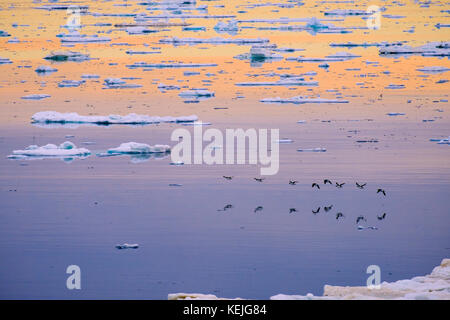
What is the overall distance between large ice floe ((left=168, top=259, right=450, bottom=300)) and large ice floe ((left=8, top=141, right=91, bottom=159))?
14.0 ft

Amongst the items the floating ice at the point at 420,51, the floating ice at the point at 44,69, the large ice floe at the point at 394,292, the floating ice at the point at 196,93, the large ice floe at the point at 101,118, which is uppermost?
the floating ice at the point at 420,51

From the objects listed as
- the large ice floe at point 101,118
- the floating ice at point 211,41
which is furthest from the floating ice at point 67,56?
the large ice floe at point 101,118

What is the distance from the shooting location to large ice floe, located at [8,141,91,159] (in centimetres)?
859

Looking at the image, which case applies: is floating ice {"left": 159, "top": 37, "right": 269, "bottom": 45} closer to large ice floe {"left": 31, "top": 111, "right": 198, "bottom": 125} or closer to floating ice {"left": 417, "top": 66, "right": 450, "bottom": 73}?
floating ice {"left": 417, "top": 66, "right": 450, "bottom": 73}

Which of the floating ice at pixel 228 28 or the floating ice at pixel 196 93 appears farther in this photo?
the floating ice at pixel 228 28

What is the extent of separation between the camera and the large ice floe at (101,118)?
1031cm

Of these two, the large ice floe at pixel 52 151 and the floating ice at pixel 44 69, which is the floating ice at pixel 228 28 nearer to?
the floating ice at pixel 44 69

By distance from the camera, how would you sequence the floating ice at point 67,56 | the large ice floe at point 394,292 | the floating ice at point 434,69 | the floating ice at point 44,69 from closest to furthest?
the large ice floe at point 394,292, the floating ice at point 434,69, the floating ice at point 44,69, the floating ice at point 67,56

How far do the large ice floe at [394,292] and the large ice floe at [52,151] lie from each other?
168 inches

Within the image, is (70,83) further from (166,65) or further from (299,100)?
(299,100)

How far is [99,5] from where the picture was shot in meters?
30.2

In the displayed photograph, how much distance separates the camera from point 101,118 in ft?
34.3

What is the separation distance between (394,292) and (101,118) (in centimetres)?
639

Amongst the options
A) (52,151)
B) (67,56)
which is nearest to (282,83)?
(67,56)
